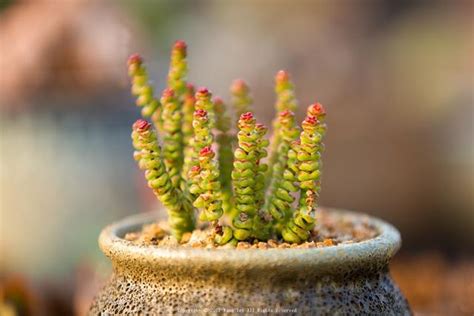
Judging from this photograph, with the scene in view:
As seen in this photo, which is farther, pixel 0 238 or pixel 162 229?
pixel 0 238

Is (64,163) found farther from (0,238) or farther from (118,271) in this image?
(118,271)

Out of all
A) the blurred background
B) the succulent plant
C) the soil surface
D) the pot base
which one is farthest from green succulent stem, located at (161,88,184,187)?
the blurred background

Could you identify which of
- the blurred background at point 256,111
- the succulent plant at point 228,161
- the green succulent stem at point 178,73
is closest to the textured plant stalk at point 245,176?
the succulent plant at point 228,161

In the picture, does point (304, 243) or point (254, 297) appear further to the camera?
point (304, 243)

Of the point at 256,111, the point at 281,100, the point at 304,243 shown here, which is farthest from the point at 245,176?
the point at 256,111

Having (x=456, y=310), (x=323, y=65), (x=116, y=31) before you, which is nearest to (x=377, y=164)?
(x=323, y=65)

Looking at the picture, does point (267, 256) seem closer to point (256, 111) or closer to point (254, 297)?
point (254, 297)

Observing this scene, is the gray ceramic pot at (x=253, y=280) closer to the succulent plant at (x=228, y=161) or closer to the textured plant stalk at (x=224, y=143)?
the succulent plant at (x=228, y=161)
